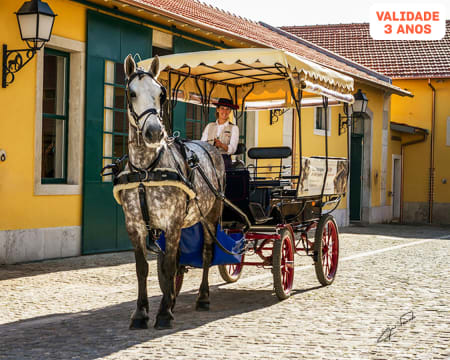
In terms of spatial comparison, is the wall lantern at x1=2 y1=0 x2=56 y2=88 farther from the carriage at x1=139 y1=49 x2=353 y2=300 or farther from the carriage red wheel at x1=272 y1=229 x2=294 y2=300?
the carriage red wheel at x1=272 y1=229 x2=294 y2=300

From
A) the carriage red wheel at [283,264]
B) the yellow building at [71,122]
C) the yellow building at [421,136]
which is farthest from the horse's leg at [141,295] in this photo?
the yellow building at [421,136]

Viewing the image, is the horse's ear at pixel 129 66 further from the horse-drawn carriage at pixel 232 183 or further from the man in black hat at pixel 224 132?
the man in black hat at pixel 224 132

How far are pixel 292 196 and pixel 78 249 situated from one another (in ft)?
15.8

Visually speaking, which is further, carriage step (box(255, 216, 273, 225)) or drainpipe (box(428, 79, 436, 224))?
drainpipe (box(428, 79, 436, 224))

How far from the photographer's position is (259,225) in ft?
30.2

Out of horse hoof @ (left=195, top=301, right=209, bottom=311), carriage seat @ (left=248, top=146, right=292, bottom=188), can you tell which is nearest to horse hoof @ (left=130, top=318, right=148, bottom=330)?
horse hoof @ (left=195, top=301, right=209, bottom=311)

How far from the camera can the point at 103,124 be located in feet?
43.9

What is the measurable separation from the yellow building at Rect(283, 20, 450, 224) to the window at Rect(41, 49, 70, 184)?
1729cm

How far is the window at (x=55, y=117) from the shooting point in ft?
40.9

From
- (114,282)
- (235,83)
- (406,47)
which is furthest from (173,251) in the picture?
(406,47)

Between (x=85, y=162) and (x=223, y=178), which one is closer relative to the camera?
(x=223, y=178)

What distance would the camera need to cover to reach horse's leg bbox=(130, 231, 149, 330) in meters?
6.90

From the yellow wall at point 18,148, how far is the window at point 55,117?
54 centimetres

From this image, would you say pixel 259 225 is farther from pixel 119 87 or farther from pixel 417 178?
pixel 417 178
